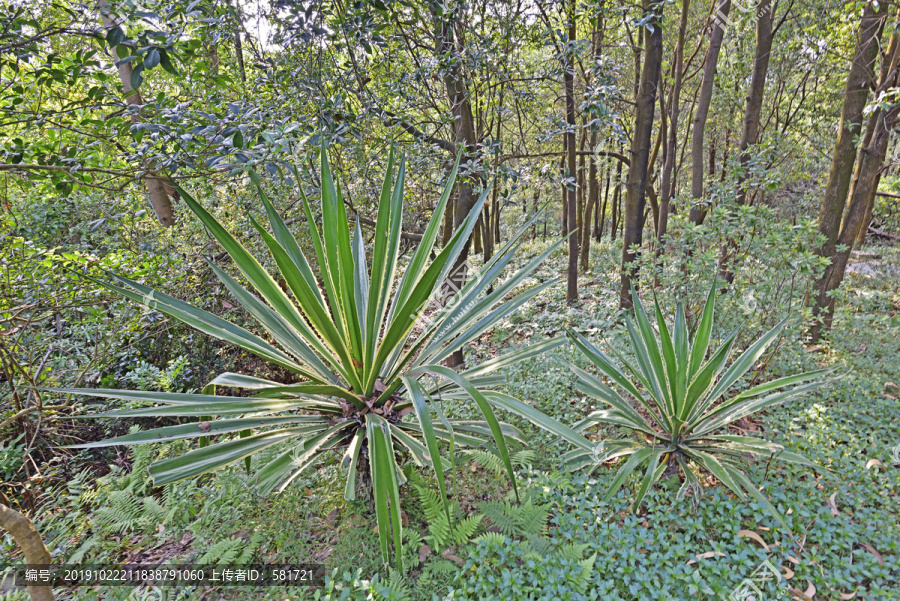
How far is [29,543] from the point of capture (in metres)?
1.45

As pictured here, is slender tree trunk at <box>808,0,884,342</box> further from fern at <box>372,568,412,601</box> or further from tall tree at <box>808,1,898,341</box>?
fern at <box>372,568,412,601</box>

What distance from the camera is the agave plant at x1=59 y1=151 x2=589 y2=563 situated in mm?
1533

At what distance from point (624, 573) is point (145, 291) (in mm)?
2274

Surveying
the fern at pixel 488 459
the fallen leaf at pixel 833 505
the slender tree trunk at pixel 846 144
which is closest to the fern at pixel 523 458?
the fern at pixel 488 459

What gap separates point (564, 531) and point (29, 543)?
211cm

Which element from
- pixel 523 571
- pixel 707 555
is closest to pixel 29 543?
pixel 523 571

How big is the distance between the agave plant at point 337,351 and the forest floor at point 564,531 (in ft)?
1.22

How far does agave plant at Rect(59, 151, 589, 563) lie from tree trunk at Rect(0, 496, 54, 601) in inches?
17.5

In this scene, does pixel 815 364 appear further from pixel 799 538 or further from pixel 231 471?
pixel 231 471

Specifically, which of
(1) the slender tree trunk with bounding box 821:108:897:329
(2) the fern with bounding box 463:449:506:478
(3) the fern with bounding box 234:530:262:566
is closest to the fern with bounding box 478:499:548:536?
(2) the fern with bounding box 463:449:506:478

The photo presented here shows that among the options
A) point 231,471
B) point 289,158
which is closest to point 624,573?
point 231,471

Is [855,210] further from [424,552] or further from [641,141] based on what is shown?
[424,552]

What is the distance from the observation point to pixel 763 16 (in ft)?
14.5

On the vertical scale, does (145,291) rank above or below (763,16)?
below
